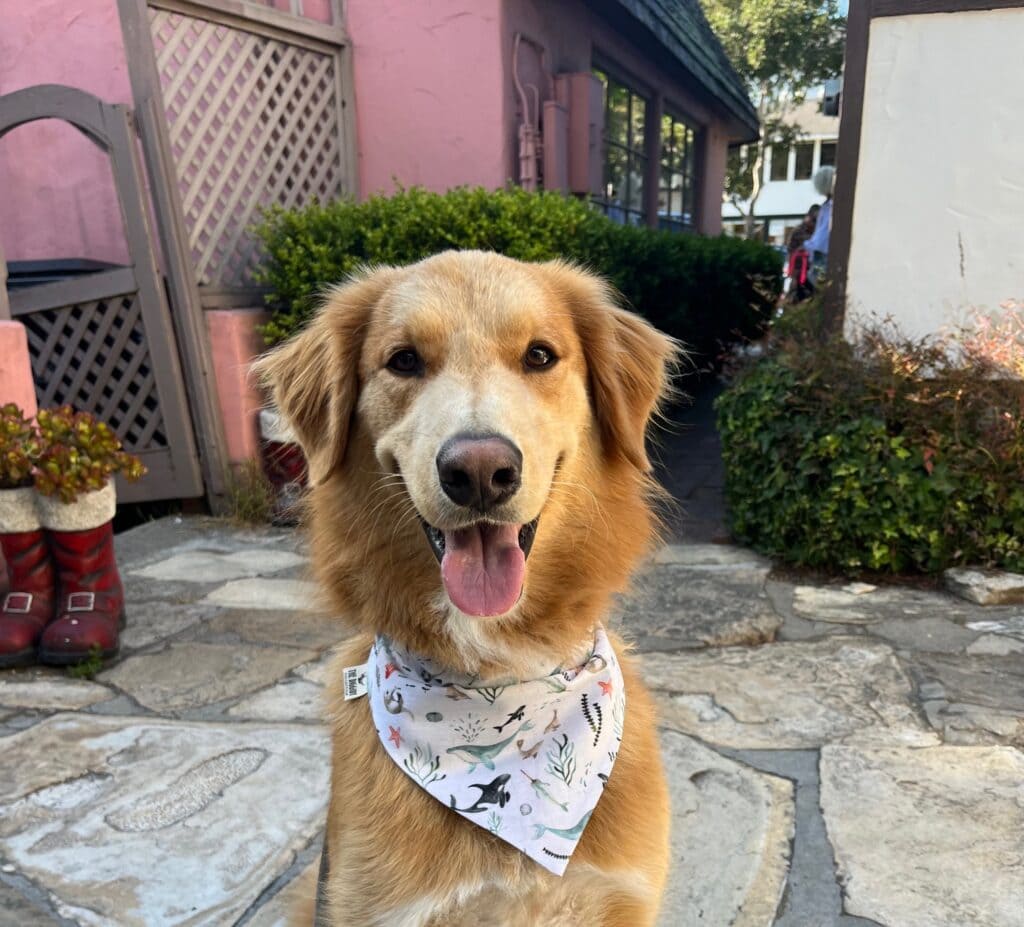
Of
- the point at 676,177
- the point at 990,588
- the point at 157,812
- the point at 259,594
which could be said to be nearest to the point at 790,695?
the point at 990,588

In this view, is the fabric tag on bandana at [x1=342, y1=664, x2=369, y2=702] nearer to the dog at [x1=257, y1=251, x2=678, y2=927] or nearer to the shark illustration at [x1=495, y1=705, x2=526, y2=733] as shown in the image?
the dog at [x1=257, y1=251, x2=678, y2=927]

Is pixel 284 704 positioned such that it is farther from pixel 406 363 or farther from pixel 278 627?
pixel 406 363

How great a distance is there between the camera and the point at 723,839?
Result: 242 centimetres

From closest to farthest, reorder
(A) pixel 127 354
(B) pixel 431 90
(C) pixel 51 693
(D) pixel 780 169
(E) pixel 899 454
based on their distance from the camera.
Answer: (C) pixel 51 693
(E) pixel 899 454
(A) pixel 127 354
(B) pixel 431 90
(D) pixel 780 169

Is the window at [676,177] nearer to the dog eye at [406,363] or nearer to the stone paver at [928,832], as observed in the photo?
the stone paver at [928,832]

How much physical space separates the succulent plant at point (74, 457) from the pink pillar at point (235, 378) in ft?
6.49

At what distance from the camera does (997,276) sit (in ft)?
15.5

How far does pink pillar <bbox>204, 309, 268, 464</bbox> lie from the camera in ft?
19.0

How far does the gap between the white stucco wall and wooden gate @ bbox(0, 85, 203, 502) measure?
4373mm

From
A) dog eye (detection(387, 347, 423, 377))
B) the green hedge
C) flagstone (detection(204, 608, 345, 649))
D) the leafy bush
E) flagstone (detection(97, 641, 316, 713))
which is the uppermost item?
the green hedge

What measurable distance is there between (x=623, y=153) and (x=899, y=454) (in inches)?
285

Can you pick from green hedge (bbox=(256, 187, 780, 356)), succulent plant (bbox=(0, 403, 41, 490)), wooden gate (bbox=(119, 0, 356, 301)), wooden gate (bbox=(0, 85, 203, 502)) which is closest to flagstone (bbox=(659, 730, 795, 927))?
succulent plant (bbox=(0, 403, 41, 490))

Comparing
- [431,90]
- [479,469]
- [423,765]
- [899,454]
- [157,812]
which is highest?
[431,90]

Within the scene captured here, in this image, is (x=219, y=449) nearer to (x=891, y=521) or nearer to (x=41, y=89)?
(x=41, y=89)
